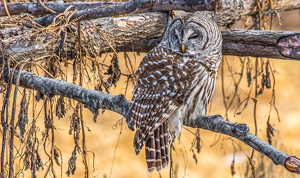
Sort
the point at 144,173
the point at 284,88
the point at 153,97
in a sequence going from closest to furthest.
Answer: the point at 153,97, the point at 144,173, the point at 284,88

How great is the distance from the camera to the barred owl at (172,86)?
1.67 metres

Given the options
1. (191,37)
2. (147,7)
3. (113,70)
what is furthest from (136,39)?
(147,7)

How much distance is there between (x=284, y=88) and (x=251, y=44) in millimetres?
4129

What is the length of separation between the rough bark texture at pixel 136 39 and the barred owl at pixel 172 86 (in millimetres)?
499

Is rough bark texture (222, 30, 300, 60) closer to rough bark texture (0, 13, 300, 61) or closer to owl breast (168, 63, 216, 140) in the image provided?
rough bark texture (0, 13, 300, 61)

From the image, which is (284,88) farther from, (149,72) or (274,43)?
(149,72)

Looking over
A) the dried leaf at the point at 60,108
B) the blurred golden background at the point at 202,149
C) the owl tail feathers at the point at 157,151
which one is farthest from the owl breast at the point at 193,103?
the blurred golden background at the point at 202,149

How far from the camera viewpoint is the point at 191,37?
6.40ft

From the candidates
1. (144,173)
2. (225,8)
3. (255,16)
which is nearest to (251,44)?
(225,8)

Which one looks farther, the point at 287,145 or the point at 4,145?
the point at 287,145

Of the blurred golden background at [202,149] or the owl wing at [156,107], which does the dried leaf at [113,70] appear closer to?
the owl wing at [156,107]

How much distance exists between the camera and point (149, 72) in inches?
70.4

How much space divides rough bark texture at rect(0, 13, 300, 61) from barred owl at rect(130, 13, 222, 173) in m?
0.50

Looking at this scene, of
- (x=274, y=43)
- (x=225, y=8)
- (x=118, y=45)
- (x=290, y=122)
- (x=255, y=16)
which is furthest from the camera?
(x=290, y=122)
